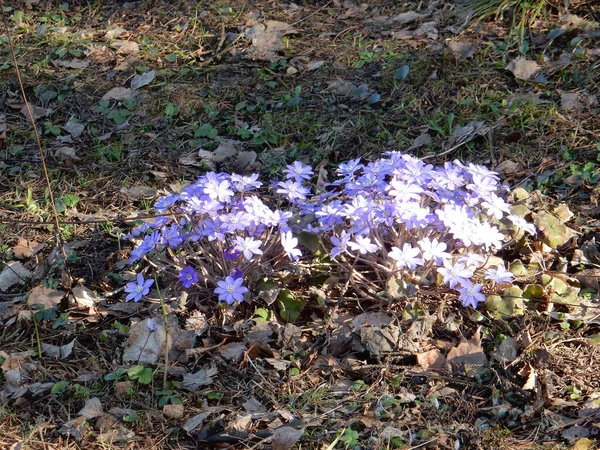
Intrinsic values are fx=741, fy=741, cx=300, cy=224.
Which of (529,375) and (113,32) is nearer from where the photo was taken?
(529,375)

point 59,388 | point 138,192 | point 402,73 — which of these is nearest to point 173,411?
point 59,388

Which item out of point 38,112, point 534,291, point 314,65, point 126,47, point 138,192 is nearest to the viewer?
point 534,291

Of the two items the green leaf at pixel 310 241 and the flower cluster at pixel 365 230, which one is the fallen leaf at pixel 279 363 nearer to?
the flower cluster at pixel 365 230

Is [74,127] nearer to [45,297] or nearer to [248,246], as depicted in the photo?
[45,297]

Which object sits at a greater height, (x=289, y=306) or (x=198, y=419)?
(x=289, y=306)

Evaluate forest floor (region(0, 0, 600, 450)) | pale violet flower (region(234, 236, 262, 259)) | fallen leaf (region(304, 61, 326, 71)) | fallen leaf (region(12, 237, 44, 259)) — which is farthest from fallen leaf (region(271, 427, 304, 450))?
fallen leaf (region(304, 61, 326, 71))

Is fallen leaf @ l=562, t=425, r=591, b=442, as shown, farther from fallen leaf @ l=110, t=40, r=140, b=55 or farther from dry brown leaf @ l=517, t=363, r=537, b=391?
fallen leaf @ l=110, t=40, r=140, b=55

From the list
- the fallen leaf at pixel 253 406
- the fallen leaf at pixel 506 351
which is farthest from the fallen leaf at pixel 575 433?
the fallen leaf at pixel 253 406
